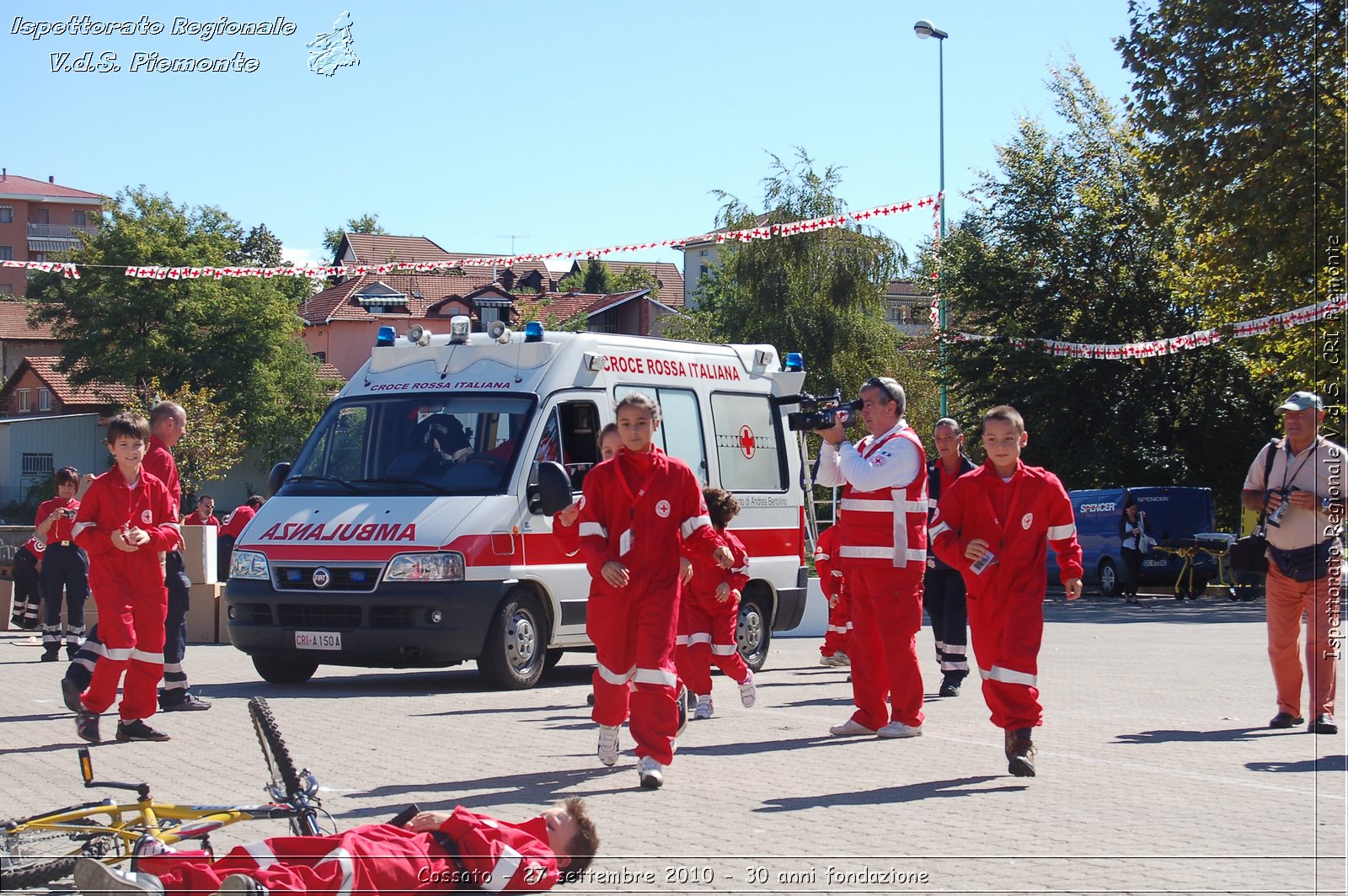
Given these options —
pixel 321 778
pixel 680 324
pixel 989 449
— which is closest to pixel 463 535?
pixel 321 778

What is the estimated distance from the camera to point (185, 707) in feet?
34.3

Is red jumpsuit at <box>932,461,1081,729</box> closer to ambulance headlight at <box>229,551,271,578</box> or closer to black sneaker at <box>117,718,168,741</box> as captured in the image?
black sneaker at <box>117,718,168,741</box>

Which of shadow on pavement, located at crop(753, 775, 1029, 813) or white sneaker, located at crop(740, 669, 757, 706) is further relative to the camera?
white sneaker, located at crop(740, 669, 757, 706)

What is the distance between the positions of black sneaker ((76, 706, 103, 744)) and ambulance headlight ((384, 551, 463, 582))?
266 cm

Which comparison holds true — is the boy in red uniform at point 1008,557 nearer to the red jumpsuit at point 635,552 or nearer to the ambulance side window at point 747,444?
the red jumpsuit at point 635,552

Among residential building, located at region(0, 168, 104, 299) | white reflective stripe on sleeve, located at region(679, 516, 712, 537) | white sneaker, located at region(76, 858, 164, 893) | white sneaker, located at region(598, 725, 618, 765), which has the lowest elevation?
white sneaker, located at region(598, 725, 618, 765)

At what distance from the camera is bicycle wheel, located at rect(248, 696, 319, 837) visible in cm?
496

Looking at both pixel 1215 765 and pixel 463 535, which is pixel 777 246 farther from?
pixel 1215 765

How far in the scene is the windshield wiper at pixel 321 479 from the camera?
11.8m

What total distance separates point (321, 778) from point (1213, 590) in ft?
91.5

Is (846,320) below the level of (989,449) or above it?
above

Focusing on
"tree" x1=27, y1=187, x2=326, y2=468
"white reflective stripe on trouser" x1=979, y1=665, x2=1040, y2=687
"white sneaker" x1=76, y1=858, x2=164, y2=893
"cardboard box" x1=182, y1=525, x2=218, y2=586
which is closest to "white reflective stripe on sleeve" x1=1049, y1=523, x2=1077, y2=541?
"white reflective stripe on trouser" x1=979, y1=665, x2=1040, y2=687

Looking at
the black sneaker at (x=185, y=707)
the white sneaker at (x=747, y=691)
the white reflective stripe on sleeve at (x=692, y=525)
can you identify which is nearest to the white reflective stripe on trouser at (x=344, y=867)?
the white reflective stripe on sleeve at (x=692, y=525)

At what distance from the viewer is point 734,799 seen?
6.92 m
